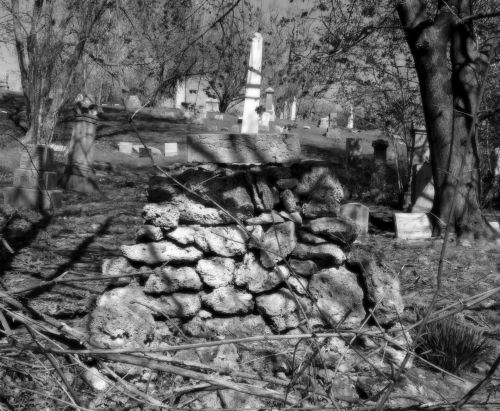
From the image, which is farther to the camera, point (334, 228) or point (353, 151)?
point (353, 151)

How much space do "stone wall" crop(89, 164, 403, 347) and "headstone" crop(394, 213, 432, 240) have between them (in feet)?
15.9

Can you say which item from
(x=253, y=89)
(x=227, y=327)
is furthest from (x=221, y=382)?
(x=253, y=89)

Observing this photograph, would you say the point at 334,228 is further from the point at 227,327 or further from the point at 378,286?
the point at 227,327

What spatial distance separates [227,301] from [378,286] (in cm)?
114

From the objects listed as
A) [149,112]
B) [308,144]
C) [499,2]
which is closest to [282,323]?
[499,2]

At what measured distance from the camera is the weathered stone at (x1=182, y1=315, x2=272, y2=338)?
4.08 metres

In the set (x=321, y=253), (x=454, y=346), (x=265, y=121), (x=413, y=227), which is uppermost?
(x=265, y=121)

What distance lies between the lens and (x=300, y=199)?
4586mm

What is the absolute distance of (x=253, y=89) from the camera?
21.7 ft

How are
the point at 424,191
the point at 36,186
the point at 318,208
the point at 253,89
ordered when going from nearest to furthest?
the point at 318,208, the point at 253,89, the point at 36,186, the point at 424,191

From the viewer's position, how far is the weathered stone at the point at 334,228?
14.3ft

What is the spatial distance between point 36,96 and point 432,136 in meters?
8.21

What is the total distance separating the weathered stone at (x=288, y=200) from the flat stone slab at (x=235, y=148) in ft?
0.88

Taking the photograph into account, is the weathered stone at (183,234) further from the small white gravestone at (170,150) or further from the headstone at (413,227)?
the small white gravestone at (170,150)
